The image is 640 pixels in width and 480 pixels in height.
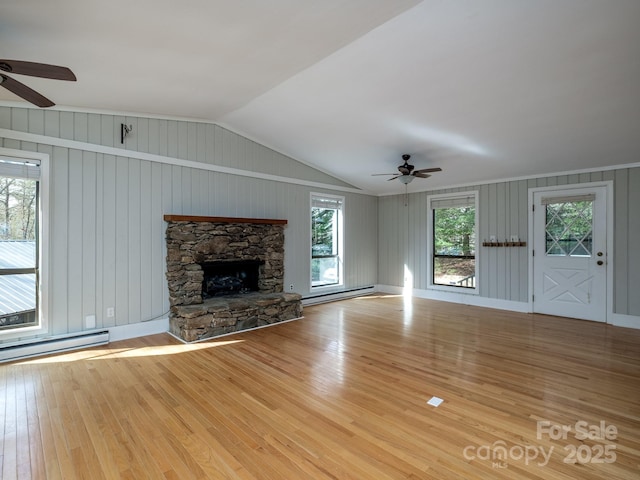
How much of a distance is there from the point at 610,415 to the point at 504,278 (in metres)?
3.94

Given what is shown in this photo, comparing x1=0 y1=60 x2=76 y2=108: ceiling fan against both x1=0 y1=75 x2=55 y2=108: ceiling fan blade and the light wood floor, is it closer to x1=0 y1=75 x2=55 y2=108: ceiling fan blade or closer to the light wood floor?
x1=0 y1=75 x2=55 y2=108: ceiling fan blade

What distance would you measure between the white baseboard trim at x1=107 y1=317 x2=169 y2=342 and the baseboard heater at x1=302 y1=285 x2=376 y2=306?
2.56 m

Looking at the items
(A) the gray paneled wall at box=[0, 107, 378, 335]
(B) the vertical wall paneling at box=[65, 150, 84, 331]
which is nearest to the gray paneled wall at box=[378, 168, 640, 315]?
(A) the gray paneled wall at box=[0, 107, 378, 335]

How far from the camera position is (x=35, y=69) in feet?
7.04

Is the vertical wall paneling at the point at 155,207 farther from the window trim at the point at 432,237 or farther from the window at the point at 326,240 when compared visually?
the window at the point at 326,240

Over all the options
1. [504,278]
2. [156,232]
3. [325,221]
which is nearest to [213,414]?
Result: [156,232]

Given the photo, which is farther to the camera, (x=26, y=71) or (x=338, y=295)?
(x=338, y=295)

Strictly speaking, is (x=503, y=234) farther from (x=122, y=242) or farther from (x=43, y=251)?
(x=43, y=251)

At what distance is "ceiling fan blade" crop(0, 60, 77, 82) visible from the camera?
207 centimetres

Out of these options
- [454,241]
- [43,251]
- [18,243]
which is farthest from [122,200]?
[454,241]

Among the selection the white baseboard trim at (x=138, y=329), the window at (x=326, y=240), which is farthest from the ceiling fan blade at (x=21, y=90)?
the window at (x=326, y=240)

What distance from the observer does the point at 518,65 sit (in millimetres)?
3062

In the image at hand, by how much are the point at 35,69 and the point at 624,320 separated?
7.36m

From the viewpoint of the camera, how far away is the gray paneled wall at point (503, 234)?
16.1 feet
